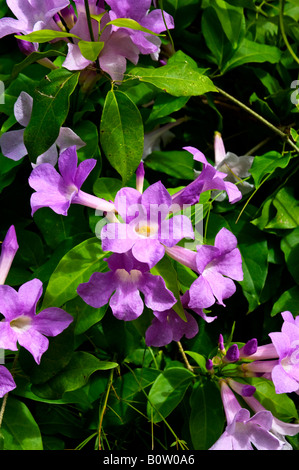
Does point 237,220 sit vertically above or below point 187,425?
above

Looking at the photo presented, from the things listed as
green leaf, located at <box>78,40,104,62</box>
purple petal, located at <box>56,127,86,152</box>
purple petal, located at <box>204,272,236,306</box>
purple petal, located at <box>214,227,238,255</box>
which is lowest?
purple petal, located at <box>204,272,236,306</box>

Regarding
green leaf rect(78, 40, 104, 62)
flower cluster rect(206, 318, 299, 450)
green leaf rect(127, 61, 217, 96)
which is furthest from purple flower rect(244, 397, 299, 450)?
green leaf rect(78, 40, 104, 62)

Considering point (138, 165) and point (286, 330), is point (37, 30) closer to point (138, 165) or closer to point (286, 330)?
point (138, 165)

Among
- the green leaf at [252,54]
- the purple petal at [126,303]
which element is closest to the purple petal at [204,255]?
the purple petal at [126,303]

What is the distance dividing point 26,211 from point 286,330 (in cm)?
66

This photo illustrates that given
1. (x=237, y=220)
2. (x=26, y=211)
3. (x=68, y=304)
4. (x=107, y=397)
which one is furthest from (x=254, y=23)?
(x=107, y=397)

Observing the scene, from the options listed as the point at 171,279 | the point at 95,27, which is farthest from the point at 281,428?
the point at 95,27

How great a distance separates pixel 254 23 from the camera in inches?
51.4

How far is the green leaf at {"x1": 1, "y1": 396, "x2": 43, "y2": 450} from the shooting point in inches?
38.6

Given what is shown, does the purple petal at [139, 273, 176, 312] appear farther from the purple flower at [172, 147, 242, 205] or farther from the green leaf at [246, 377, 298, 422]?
the green leaf at [246, 377, 298, 422]

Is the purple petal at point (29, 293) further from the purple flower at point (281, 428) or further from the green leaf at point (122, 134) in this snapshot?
the purple flower at point (281, 428)

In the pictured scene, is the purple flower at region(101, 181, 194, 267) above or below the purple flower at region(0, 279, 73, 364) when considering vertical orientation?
above

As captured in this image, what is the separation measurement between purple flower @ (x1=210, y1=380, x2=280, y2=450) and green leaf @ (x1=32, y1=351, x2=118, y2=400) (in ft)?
0.80

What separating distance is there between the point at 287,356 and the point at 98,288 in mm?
385
